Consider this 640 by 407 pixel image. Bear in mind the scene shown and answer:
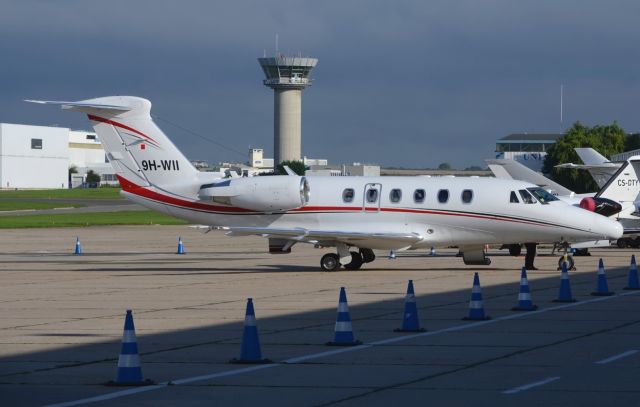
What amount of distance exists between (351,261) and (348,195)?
191 centimetres

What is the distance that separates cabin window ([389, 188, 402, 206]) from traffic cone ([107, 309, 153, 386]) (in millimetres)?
21264

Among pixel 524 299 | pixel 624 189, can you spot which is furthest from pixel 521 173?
pixel 524 299

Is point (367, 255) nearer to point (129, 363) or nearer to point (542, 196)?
point (542, 196)

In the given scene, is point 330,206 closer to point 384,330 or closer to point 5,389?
point 384,330

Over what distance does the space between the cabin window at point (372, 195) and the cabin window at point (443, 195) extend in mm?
1797

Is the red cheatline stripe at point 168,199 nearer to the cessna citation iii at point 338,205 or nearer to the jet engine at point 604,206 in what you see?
the cessna citation iii at point 338,205

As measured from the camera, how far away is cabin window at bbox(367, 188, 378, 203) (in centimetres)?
3491

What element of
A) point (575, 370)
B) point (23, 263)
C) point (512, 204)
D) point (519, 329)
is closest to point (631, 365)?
point (575, 370)

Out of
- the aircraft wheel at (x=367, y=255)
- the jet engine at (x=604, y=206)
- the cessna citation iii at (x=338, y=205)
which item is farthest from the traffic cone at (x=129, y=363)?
the jet engine at (x=604, y=206)

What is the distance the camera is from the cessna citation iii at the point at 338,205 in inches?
1340

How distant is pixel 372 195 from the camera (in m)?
34.9

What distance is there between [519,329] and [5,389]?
348 inches

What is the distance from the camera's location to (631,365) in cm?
1537

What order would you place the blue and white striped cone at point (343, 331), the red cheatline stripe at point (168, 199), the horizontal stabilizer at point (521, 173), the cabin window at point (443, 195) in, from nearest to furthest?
1. the blue and white striped cone at point (343, 331)
2. the cabin window at point (443, 195)
3. the red cheatline stripe at point (168, 199)
4. the horizontal stabilizer at point (521, 173)
